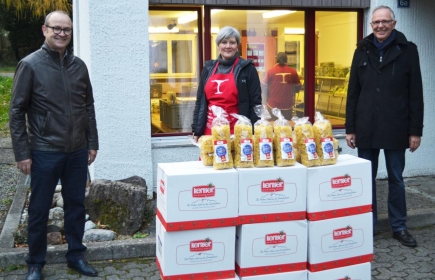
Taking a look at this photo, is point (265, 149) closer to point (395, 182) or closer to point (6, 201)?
point (395, 182)

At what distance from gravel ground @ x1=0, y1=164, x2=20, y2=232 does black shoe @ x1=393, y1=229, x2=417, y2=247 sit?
423 cm

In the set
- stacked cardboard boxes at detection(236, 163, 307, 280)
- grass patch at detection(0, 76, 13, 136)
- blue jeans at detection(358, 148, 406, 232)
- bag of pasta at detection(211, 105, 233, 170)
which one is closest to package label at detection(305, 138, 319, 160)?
stacked cardboard boxes at detection(236, 163, 307, 280)

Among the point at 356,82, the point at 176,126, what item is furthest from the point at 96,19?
the point at 356,82

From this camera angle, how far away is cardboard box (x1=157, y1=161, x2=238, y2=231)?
351cm

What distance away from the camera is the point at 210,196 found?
3.56 m

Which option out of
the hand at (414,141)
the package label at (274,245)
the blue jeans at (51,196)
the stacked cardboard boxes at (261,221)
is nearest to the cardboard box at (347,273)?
the stacked cardboard boxes at (261,221)

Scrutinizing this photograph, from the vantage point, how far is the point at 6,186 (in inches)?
330

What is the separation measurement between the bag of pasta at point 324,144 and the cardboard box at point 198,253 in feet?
2.54

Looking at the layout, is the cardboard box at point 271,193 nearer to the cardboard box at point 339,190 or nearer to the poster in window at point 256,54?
the cardboard box at point 339,190

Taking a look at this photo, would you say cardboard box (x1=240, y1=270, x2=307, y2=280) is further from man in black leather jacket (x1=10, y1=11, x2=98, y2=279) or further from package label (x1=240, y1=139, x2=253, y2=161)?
man in black leather jacket (x1=10, y1=11, x2=98, y2=279)

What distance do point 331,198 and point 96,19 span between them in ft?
13.6

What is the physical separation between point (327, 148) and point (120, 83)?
12.4 feet

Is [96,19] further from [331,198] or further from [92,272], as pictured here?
[331,198]

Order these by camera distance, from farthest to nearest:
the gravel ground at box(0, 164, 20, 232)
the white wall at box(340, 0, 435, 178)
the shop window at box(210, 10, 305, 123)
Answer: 1. the white wall at box(340, 0, 435, 178)
2. the shop window at box(210, 10, 305, 123)
3. the gravel ground at box(0, 164, 20, 232)
